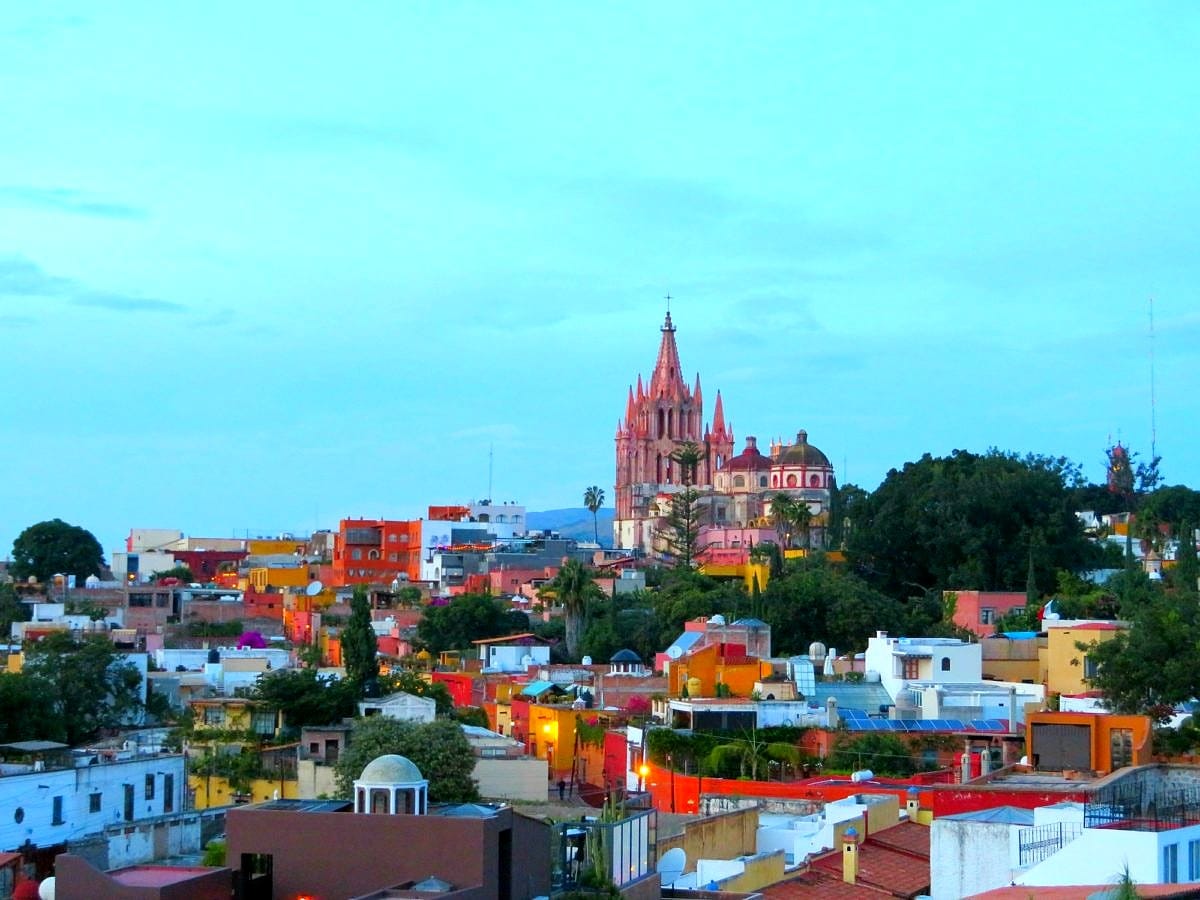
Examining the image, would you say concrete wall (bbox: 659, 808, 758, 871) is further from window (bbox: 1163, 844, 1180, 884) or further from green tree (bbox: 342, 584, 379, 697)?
green tree (bbox: 342, 584, 379, 697)

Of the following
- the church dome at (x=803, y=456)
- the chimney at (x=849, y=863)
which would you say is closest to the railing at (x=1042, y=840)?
the chimney at (x=849, y=863)

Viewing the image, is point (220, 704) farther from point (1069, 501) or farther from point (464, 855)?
point (1069, 501)

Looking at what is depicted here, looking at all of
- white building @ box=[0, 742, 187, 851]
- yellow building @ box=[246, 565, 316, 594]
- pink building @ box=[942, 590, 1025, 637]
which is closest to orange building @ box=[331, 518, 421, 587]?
yellow building @ box=[246, 565, 316, 594]

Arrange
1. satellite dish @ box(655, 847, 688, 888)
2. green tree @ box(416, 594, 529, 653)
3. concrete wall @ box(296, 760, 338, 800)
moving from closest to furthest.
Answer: satellite dish @ box(655, 847, 688, 888)
concrete wall @ box(296, 760, 338, 800)
green tree @ box(416, 594, 529, 653)

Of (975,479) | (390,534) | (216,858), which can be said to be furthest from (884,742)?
(390,534)

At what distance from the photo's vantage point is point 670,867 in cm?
2108

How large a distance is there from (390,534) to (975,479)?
2449cm

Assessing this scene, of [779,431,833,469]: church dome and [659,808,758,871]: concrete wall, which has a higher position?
[779,431,833,469]: church dome

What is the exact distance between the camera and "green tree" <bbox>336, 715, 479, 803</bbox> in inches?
1153

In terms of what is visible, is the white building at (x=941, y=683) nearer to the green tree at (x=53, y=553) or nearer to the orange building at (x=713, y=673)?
the orange building at (x=713, y=673)

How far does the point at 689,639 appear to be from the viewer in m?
46.0

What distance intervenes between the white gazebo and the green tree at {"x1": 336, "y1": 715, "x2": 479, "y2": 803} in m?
9.41

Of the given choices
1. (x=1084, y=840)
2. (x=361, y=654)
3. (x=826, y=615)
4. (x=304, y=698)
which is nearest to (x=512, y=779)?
(x=304, y=698)

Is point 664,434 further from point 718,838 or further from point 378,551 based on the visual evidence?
point 718,838
